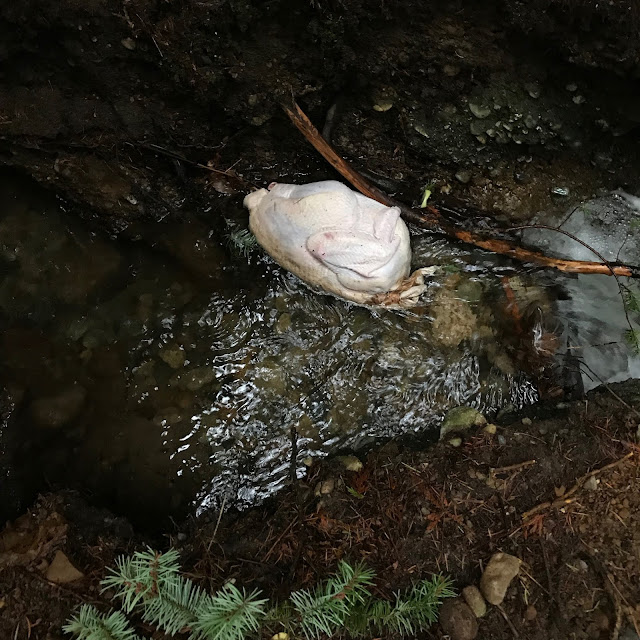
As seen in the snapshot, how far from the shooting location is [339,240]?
2.60 m

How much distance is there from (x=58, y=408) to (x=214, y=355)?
98 centimetres

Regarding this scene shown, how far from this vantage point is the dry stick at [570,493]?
2312 mm

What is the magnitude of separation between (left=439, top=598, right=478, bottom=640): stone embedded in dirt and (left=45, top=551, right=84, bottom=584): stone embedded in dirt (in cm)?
169

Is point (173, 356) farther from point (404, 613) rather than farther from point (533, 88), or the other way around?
point (533, 88)

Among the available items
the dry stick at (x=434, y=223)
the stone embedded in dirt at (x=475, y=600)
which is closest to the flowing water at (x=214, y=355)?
the dry stick at (x=434, y=223)

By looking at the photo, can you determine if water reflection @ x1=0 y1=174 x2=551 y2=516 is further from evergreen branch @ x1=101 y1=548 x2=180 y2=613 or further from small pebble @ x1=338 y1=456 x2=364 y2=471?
evergreen branch @ x1=101 y1=548 x2=180 y2=613

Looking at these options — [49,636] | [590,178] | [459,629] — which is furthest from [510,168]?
[49,636]

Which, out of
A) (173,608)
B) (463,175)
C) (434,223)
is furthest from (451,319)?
(173,608)

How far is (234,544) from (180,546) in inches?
11.5

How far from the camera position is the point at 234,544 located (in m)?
2.46

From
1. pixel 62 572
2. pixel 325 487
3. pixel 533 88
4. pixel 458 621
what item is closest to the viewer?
pixel 458 621

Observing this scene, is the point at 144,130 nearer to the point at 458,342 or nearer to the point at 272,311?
the point at 272,311

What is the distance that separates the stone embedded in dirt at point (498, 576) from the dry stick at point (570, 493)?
0.21 meters

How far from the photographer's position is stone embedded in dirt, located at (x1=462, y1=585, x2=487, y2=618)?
2.15m
